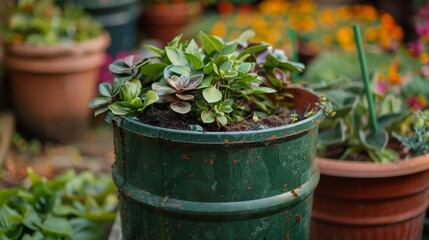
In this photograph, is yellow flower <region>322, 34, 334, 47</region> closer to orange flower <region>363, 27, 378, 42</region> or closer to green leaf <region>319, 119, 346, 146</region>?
orange flower <region>363, 27, 378, 42</region>

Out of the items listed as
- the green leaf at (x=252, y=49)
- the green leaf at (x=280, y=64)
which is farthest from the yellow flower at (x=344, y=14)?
the green leaf at (x=252, y=49)

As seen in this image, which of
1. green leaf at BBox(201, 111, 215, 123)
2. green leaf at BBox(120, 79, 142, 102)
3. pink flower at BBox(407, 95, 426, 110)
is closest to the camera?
green leaf at BBox(201, 111, 215, 123)

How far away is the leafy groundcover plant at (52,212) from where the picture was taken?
255 centimetres

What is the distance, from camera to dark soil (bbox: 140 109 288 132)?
1994 millimetres

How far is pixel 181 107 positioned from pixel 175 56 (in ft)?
0.72

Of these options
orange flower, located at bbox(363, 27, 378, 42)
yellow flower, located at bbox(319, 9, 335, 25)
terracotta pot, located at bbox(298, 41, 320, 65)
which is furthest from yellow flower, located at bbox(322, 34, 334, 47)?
yellow flower, located at bbox(319, 9, 335, 25)

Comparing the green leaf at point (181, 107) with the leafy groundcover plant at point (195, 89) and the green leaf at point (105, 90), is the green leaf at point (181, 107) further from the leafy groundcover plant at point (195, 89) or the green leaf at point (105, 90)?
the green leaf at point (105, 90)

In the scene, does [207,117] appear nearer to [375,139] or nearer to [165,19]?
[375,139]

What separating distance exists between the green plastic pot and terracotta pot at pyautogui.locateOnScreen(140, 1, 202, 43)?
4.65 metres

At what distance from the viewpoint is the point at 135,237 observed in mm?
2115

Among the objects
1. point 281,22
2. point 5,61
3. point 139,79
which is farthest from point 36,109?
point 139,79

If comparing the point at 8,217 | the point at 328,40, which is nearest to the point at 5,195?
the point at 8,217

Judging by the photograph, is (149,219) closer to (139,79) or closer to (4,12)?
(139,79)

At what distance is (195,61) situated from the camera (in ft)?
6.81
